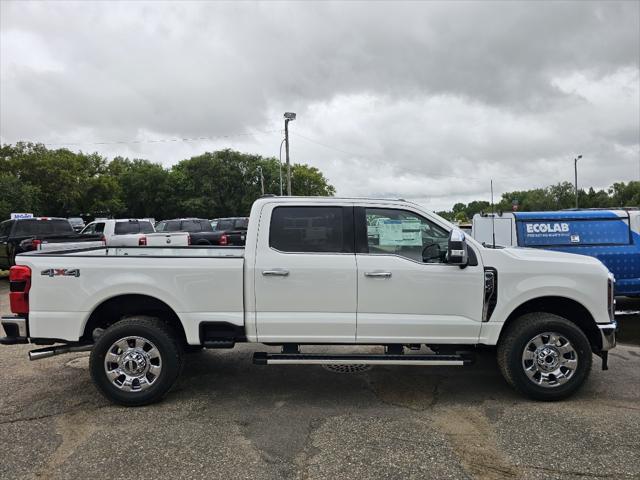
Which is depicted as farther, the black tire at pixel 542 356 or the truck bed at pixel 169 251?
the truck bed at pixel 169 251

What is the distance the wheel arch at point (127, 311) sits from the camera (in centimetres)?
→ 454

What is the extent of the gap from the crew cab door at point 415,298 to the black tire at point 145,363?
1.75m

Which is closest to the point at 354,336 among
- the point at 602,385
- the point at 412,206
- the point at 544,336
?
the point at 412,206

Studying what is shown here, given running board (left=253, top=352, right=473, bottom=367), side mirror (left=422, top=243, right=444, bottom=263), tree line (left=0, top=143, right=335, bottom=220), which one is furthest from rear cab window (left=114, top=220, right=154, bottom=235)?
tree line (left=0, top=143, right=335, bottom=220)

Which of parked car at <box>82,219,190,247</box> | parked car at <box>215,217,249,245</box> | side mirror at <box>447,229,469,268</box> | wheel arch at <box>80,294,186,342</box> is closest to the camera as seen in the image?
side mirror at <box>447,229,469,268</box>

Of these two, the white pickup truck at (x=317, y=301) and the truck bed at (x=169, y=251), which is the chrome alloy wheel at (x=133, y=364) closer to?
the white pickup truck at (x=317, y=301)

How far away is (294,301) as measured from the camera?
171 inches

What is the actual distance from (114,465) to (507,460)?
2820mm

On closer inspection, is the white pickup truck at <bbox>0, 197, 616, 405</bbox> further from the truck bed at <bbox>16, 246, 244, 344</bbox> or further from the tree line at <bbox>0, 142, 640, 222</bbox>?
the tree line at <bbox>0, 142, 640, 222</bbox>

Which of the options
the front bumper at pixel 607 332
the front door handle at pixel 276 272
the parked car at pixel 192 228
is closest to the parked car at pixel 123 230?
the parked car at pixel 192 228

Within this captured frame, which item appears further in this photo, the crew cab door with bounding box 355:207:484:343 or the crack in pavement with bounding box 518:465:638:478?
the crew cab door with bounding box 355:207:484:343

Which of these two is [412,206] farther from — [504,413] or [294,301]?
[504,413]

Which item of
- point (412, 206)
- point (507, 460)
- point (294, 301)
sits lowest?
point (507, 460)

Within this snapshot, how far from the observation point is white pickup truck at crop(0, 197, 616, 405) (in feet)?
14.2
